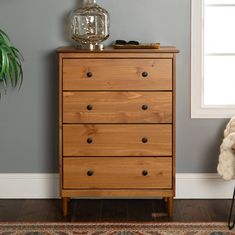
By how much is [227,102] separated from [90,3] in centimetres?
121

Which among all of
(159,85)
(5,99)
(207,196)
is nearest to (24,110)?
(5,99)

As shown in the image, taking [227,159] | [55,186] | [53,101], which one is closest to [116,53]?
[53,101]

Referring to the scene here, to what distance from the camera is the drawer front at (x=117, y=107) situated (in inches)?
150

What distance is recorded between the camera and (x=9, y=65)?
410 cm

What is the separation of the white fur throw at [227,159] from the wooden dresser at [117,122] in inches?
13.3

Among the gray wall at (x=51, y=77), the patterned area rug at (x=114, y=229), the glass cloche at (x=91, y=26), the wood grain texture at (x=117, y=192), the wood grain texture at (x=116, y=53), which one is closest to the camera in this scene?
the patterned area rug at (x=114, y=229)

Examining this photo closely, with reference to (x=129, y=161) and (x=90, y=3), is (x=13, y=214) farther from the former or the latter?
(x=90, y=3)

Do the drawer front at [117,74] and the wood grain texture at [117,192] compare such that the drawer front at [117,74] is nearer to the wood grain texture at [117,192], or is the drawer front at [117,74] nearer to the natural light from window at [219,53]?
the natural light from window at [219,53]

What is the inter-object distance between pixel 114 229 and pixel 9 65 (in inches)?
53.0

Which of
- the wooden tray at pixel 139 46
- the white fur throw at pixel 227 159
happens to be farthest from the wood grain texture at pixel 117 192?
the wooden tray at pixel 139 46

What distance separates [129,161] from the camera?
3.86 m

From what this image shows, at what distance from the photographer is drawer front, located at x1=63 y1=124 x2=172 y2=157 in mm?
3834

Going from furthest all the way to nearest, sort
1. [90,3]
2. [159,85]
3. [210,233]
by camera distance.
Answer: [90,3]
[159,85]
[210,233]

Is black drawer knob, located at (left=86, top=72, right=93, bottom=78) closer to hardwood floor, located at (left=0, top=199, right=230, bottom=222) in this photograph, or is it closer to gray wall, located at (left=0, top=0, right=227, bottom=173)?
gray wall, located at (left=0, top=0, right=227, bottom=173)
